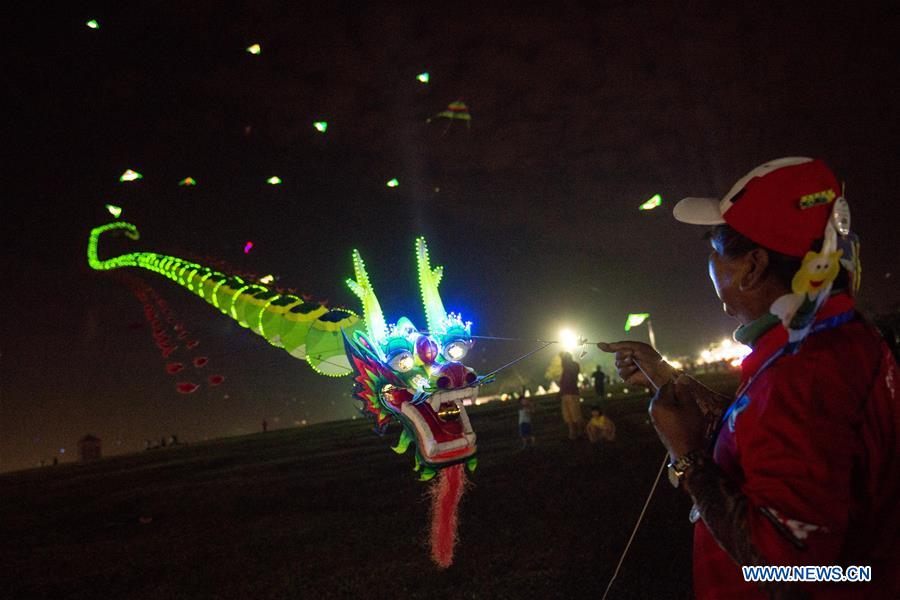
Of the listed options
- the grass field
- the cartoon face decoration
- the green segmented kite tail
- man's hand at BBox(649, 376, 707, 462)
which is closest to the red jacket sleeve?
the cartoon face decoration

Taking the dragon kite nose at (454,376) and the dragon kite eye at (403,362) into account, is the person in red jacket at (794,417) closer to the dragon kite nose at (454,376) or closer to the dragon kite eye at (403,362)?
the dragon kite nose at (454,376)

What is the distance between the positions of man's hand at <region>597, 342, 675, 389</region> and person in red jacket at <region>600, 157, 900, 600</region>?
59cm

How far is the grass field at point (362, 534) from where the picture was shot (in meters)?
5.06

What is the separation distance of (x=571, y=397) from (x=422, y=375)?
9.02 metres

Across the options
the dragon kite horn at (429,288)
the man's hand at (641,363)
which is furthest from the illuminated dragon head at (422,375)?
the man's hand at (641,363)

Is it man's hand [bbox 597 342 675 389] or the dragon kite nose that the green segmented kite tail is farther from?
man's hand [bbox 597 342 675 389]

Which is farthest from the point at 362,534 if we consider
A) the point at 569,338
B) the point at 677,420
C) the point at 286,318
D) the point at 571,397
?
the point at 571,397

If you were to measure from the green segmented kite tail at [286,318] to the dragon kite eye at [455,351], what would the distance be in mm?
1652

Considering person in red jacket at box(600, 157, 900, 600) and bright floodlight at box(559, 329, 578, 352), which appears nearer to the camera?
person in red jacket at box(600, 157, 900, 600)

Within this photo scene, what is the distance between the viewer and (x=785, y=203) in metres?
1.47

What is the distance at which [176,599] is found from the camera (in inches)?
214

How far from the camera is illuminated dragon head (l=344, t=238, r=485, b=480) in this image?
13.7 ft

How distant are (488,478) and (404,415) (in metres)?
5.52

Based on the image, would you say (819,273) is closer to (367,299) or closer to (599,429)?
(367,299)
